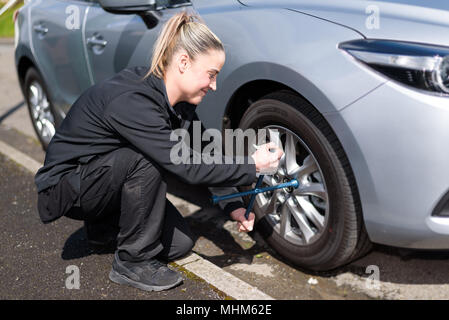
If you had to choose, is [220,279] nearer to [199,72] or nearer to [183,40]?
[199,72]

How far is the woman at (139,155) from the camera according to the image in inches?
84.0

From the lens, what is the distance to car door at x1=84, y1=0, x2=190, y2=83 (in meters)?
2.85

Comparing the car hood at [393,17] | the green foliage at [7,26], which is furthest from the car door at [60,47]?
the green foliage at [7,26]

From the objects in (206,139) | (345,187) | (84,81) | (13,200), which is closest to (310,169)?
(345,187)

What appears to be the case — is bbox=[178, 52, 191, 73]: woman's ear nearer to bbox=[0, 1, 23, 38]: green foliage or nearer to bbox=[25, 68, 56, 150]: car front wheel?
bbox=[25, 68, 56, 150]: car front wheel

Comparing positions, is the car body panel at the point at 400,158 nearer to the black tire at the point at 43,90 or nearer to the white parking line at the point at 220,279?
the white parking line at the point at 220,279

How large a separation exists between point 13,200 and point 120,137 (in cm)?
156

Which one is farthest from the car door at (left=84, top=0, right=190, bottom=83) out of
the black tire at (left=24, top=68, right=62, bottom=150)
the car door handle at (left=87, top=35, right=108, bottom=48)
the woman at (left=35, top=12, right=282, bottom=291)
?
the black tire at (left=24, top=68, right=62, bottom=150)

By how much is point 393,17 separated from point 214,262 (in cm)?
147

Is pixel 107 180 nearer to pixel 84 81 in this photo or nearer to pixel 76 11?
pixel 84 81

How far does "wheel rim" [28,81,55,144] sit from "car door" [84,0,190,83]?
3.31 ft

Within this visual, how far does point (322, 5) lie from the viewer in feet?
7.18

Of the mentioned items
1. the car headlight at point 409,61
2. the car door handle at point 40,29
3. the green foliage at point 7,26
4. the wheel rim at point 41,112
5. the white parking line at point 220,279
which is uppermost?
the car headlight at point 409,61

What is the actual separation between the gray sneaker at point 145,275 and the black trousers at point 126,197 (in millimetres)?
35
